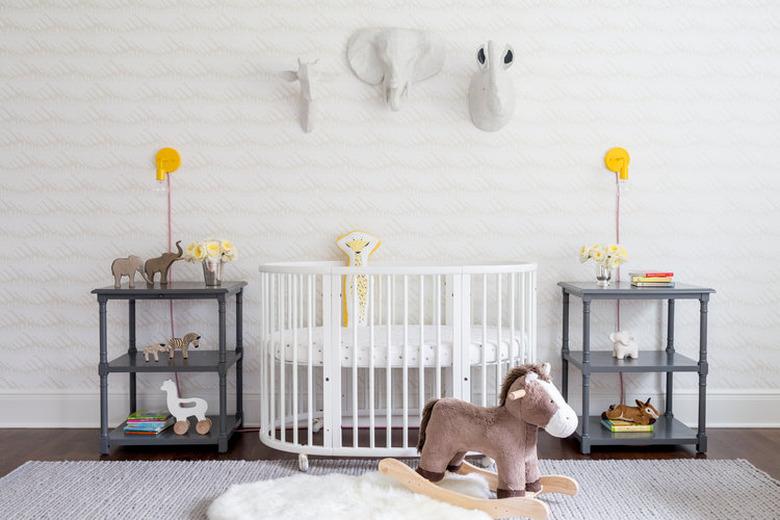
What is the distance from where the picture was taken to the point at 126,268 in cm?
298

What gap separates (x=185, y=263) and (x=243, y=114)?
2.36 ft

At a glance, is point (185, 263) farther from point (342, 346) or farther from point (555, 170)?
point (555, 170)

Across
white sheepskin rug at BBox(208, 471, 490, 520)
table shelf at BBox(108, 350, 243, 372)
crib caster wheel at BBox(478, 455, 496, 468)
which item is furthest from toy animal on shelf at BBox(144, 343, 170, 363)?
crib caster wheel at BBox(478, 455, 496, 468)

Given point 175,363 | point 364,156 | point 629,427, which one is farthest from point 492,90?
point 175,363

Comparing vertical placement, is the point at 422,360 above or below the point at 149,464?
above

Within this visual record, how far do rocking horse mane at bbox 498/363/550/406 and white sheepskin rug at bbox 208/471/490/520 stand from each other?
0.32 m

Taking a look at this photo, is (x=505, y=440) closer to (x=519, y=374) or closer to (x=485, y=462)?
(x=519, y=374)

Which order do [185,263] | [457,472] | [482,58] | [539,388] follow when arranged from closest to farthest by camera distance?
[539,388] < [457,472] < [482,58] < [185,263]

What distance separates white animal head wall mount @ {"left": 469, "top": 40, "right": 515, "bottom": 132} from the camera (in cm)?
304

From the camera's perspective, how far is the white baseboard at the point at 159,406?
3.28 metres

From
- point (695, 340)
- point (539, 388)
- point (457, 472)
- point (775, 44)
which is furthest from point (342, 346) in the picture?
point (775, 44)

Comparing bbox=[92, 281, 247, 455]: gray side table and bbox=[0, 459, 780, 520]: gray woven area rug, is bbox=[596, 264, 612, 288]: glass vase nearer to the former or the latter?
bbox=[0, 459, 780, 520]: gray woven area rug

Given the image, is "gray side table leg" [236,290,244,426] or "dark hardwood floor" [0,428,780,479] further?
"gray side table leg" [236,290,244,426]

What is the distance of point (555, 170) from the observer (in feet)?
10.8
